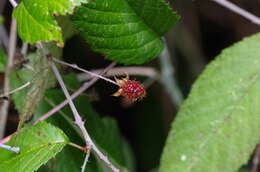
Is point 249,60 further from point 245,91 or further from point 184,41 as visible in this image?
point 184,41

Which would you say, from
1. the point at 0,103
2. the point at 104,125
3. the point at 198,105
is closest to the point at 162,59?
the point at 104,125

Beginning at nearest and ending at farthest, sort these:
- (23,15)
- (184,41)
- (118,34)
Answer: (23,15)
(118,34)
(184,41)

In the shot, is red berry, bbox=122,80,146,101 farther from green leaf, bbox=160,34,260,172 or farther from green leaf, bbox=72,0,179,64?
green leaf, bbox=160,34,260,172

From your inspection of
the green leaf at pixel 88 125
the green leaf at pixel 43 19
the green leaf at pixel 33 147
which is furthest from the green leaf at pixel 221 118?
the green leaf at pixel 43 19

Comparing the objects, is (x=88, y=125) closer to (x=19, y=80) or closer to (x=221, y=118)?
(x=19, y=80)

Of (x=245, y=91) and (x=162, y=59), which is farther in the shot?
(x=162, y=59)

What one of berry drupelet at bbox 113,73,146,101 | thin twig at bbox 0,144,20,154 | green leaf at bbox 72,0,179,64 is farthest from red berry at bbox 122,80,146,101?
thin twig at bbox 0,144,20,154
